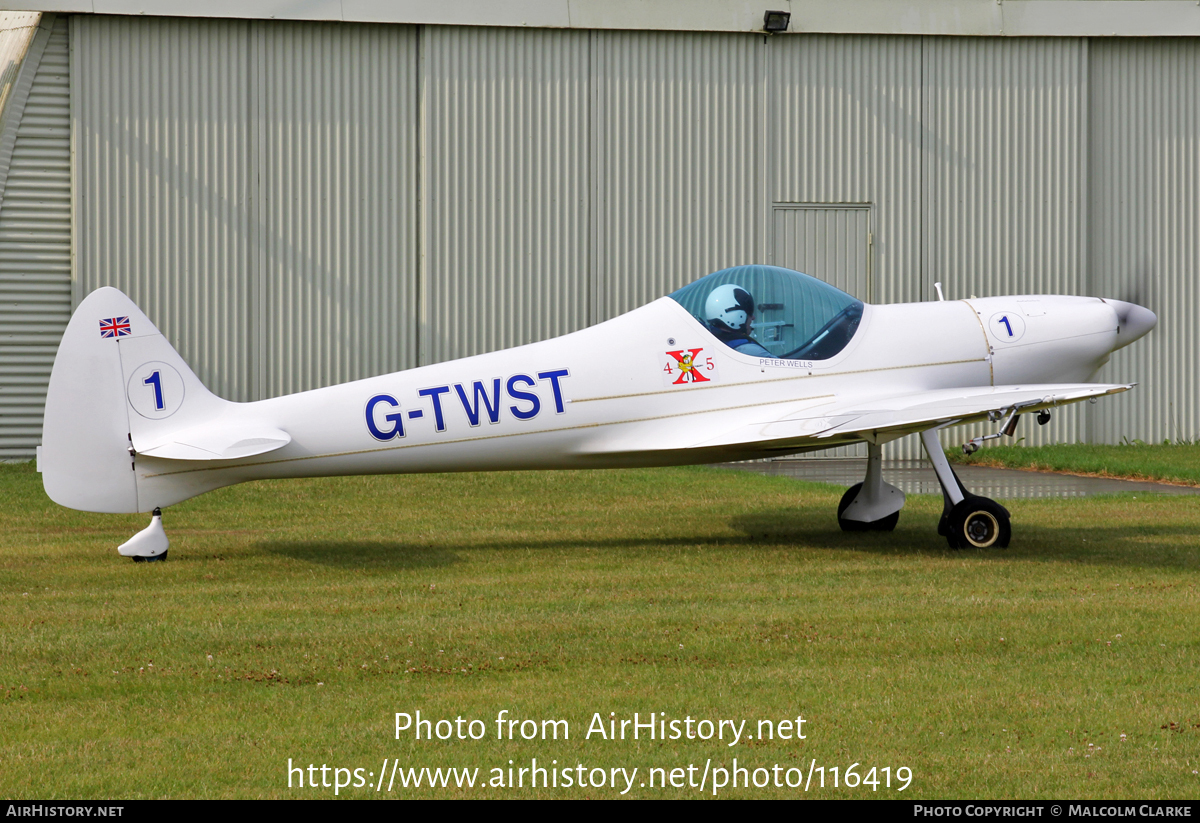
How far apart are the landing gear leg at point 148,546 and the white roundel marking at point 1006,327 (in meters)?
6.84

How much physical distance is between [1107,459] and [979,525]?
8.62 meters

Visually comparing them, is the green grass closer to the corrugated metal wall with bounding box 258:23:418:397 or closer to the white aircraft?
the white aircraft

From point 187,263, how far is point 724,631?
44.2 feet

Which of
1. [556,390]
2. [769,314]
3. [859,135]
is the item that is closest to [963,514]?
[769,314]

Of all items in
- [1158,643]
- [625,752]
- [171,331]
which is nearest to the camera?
[625,752]

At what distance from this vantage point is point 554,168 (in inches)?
726

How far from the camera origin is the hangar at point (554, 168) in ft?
57.6

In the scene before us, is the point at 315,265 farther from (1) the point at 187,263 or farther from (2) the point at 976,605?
(2) the point at 976,605

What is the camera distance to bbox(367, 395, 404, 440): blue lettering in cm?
888

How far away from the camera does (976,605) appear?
286 inches

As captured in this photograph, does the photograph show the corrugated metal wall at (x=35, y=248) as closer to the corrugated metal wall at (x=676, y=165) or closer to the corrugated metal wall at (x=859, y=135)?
the corrugated metal wall at (x=676, y=165)

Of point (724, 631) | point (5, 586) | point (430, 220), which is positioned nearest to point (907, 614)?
point (724, 631)

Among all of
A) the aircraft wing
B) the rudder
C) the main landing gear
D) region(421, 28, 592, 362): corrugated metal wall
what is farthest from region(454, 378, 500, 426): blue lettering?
region(421, 28, 592, 362): corrugated metal wall

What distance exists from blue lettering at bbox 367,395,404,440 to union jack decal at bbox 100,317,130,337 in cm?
179
